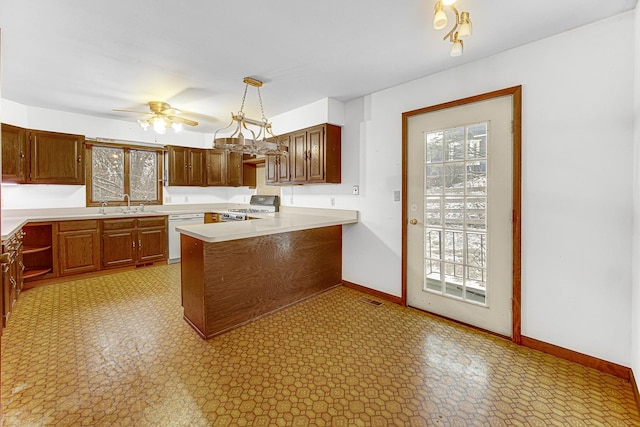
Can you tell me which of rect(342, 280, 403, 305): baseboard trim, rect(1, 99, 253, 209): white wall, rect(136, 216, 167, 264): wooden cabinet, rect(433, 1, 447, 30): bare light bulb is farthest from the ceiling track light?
rect(1, 99, 253, 209): white wall

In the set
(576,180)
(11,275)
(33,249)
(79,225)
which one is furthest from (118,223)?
(576,180)

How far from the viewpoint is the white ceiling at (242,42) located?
6.57 feet

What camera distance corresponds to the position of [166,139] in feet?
17.1

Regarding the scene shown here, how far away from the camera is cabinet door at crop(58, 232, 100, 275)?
3.96 meters

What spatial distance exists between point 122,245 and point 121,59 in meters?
2.82

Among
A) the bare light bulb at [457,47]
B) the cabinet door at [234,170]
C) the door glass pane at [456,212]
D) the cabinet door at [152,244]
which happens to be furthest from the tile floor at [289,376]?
the cabinet door at [234,170]

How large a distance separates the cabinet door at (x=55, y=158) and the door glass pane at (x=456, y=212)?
4.84m

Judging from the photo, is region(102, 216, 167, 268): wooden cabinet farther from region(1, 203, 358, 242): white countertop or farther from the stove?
the stove

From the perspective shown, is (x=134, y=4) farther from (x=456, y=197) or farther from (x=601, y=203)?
(x=601, y=203)

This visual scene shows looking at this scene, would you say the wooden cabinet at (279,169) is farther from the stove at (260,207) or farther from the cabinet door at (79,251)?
the cabinet door at (79,251)

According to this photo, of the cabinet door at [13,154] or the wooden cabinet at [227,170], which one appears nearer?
the cabinet door at [13,154]

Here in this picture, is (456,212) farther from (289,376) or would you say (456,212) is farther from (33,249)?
(33,249)

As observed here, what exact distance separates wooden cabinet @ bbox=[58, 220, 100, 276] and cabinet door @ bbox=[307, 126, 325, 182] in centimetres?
319

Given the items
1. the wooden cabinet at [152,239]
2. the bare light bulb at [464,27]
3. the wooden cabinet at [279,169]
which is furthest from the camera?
the wooden cabinet at [152,239]
